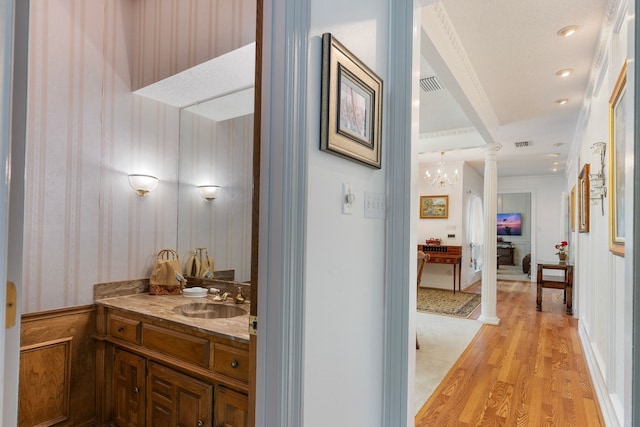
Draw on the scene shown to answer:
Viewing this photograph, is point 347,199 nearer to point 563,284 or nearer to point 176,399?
point 176,399

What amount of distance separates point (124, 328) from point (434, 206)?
6.21 meters

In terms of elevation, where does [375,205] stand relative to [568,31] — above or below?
below

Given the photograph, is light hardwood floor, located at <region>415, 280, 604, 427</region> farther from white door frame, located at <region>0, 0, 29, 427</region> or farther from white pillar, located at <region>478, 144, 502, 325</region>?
white door frame, located at <region>0, 0, 29, 427</region>

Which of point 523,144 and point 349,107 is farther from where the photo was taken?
point 523,144

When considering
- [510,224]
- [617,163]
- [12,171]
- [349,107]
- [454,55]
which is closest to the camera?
[12,171]

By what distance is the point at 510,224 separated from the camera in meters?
10.3

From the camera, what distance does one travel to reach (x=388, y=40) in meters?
1.63

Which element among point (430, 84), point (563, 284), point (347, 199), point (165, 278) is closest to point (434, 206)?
point (563, 284)

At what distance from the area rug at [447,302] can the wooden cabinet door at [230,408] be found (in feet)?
13.5

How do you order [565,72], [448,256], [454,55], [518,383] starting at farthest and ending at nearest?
[448,256], [565,72], [518,383], [454,55]

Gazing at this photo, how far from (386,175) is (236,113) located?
4.69ft

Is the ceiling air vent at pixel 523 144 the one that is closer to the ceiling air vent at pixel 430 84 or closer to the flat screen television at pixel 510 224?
the ceiling air vent at pixel 430 84

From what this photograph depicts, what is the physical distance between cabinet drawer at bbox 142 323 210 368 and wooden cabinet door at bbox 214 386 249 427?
0.51ft

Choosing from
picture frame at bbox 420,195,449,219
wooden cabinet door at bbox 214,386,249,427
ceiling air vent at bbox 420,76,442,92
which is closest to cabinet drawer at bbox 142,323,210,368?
wooden cabinet door at bbox 214,386,249,427
